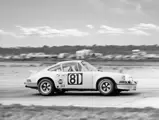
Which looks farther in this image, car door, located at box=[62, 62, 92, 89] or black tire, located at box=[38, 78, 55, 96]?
black tire, located at box=[38, 78, 55, 96]

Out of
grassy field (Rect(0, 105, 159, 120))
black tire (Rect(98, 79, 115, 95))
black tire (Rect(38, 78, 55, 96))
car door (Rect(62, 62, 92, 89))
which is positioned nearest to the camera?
grassy field (Rect(0, 105, 159, 120))

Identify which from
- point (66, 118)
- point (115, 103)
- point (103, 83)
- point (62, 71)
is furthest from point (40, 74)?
point (66, 118)

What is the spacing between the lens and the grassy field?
29.2 feet

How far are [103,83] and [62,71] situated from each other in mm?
1792

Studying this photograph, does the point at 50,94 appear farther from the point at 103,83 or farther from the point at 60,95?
the point at 103,83

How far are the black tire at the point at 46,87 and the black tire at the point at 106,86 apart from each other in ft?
6.34

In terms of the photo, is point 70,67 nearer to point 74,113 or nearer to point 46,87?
point 46,87

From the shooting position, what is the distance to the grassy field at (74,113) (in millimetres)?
8906

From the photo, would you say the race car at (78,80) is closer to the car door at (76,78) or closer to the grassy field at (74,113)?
the car door at (76,78)

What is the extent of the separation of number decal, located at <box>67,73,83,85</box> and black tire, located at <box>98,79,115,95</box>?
794 mm

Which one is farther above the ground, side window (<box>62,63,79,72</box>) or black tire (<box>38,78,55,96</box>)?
side window (<box>62,63,79,72</box>)

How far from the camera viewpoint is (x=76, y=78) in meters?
15.4

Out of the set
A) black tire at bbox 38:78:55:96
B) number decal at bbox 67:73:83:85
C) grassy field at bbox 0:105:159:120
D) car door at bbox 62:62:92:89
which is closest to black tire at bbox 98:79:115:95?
car door at bbox 62:62:92:89

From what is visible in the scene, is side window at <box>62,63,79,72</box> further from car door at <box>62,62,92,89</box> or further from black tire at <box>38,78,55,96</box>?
black tire at <box>38,78,55,96</box>
